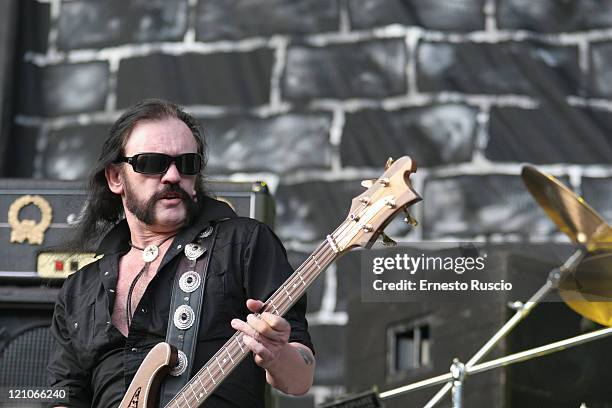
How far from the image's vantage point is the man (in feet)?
9.02

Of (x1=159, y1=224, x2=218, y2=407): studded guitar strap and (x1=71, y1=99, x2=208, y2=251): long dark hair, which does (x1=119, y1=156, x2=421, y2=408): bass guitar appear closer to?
(x1=159, y1=224, x2=218, y2=407): studded guitar strap

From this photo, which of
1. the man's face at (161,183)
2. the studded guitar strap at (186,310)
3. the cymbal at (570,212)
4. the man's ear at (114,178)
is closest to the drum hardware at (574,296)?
the cymbal at (570,212)

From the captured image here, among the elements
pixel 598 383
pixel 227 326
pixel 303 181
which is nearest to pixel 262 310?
pixel 227 326

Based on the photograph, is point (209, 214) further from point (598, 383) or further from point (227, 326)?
point (598, 383)

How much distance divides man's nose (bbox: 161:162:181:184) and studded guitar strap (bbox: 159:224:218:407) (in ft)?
0.51

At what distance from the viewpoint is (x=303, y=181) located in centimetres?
428

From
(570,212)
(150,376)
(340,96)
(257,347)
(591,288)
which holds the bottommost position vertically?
(150,376)

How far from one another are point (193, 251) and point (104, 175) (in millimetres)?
453

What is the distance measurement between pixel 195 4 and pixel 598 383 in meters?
2.23

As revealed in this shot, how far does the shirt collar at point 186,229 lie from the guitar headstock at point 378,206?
0.39 m

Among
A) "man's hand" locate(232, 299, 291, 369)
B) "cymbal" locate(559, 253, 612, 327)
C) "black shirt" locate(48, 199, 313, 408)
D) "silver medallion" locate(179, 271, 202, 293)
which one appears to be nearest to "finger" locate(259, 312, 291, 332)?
"man's hand" locate(232, 299, 291, 369)

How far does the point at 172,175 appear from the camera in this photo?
289cm

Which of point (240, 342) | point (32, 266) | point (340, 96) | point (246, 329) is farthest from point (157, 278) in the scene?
point (340, 96)

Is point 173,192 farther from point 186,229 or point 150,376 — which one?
point 150,376
